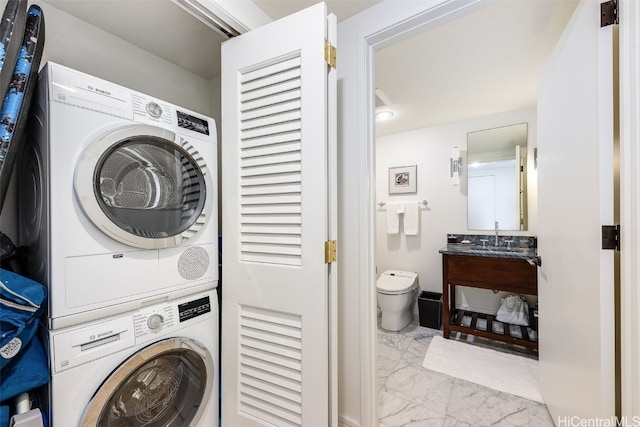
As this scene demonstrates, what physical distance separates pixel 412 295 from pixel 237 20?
2.77 metres

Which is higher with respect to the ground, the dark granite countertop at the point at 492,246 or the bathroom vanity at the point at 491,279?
the dark granite countertop at the point at 492,246

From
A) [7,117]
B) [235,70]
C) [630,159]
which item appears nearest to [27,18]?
[7,117]

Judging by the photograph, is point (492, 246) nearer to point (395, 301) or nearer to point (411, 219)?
point (411, 219)

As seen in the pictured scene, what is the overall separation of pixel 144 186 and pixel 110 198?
145mm

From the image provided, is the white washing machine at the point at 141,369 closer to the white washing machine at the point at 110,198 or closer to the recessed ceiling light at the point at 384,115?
the white washing machine at the point at 110,198

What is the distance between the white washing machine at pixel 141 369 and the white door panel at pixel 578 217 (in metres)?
1.63

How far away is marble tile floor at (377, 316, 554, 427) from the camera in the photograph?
148cm

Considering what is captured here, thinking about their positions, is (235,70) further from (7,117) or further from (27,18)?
(7,117)

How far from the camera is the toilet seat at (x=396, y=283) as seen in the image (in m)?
2.49

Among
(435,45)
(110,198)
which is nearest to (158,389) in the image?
(110,198)

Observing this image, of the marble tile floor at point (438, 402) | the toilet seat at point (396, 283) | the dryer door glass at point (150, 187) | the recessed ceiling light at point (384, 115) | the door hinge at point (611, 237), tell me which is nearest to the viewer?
the door hinge at point (611, 237)

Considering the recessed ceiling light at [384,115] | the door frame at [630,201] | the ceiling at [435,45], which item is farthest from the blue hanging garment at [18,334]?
the recessed ceiling light at [384,115]

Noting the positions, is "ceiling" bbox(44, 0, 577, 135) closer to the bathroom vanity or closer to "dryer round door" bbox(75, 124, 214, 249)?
"dryer round door" bbox(75, 124, 214, 249)

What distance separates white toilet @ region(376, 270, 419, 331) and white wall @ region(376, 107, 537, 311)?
385 mm
